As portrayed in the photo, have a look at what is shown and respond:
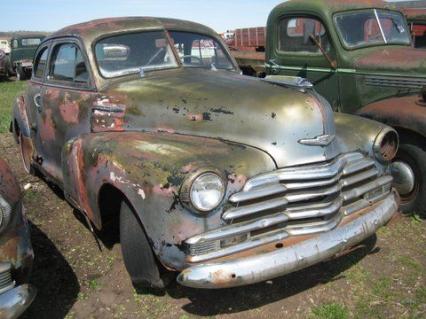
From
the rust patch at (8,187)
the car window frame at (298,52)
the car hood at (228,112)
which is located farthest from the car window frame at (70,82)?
the car window frame at (298,52)

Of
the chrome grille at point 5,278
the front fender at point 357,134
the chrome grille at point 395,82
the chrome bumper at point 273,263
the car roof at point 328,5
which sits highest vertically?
the car roof at point 328,5

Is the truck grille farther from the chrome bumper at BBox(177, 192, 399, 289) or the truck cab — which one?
the truck cab

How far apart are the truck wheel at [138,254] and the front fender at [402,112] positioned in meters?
2.58

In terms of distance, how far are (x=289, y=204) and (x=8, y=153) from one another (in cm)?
538

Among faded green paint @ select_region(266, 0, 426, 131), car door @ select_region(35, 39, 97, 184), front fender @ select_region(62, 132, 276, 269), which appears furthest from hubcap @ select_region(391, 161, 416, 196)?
car door @ select_region(35, 39, 97, 184)

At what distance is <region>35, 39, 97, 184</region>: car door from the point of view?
13.3ft

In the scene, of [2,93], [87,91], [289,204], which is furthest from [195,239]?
[2,93]

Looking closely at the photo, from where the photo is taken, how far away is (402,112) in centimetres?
435

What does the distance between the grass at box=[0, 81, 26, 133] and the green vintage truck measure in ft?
17.8

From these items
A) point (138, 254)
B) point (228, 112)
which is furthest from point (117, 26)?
point (138, 254)

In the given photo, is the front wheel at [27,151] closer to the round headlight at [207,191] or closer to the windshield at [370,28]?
the round headlight at [207,191]

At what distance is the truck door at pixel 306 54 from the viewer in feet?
17.8

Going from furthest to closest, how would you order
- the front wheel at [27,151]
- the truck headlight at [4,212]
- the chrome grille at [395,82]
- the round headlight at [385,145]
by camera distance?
the front wheel at [27,151]
the chrome grille at [395,82]
the round headlight at [385,145]
the truck headlight at [4,212]

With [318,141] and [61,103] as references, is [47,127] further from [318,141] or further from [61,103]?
[318,141]
